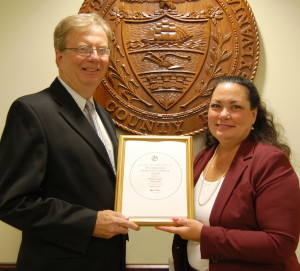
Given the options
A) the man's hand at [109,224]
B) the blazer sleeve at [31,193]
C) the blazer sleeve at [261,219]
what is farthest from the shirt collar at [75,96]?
the blazer sleeve at [261,219]

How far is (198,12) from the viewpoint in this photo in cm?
184

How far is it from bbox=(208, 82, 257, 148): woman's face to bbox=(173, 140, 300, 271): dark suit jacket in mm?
128

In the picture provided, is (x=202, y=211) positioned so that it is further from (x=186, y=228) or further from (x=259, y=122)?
(x=259, y=122)

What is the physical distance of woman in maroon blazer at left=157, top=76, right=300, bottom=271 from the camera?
3.75 feet

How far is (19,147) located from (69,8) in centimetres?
108

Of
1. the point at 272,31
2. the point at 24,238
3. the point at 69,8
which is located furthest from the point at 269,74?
the point at 24,238

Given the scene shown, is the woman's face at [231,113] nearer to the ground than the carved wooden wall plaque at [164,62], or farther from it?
nearer to the ground

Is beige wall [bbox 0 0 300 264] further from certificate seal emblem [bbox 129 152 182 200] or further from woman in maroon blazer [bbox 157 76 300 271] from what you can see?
certificate seal emblem [bbox 129 152 182 200]

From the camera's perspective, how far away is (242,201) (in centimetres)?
120

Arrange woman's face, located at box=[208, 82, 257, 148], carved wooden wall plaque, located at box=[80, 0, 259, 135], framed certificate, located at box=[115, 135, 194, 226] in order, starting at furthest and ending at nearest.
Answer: carved wooden wall plaque, located at box=[80, 0, 259, 135], woman's face, located at box=[208, 82, 257, 148], framed certificate, located at box=[115, 135, 194, 226]

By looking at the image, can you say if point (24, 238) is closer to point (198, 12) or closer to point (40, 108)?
point (40, 108)

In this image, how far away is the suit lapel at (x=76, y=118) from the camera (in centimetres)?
122

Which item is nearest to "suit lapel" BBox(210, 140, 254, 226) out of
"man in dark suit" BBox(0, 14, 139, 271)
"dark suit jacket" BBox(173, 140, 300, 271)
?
"dark suit jacket" BBox(173, 140, 300, 271)

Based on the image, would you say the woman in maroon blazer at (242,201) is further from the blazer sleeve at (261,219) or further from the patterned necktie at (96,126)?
the patterned necktie at (96,126)
